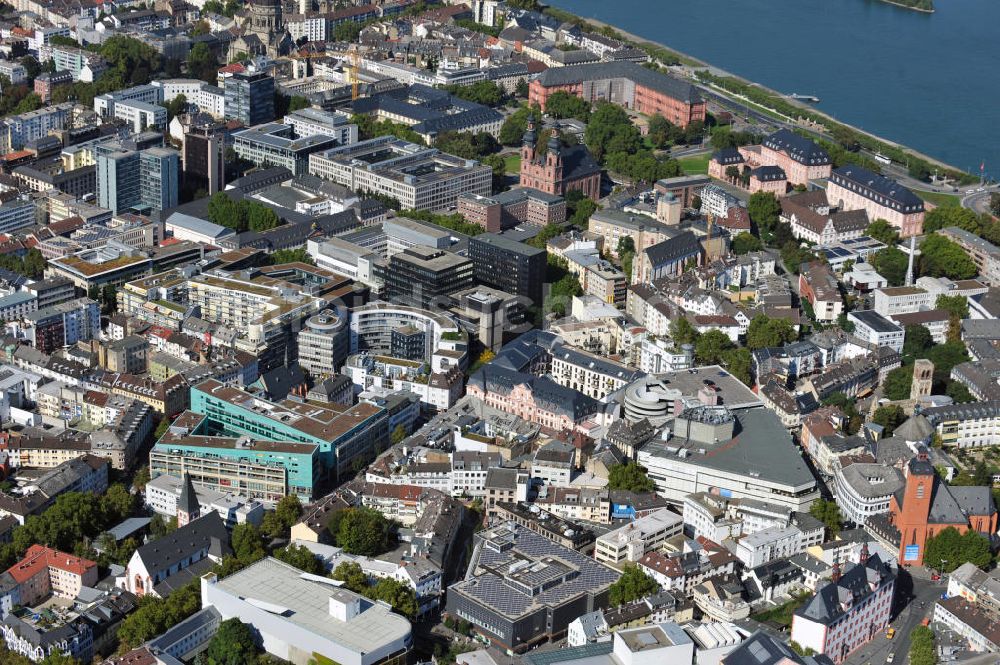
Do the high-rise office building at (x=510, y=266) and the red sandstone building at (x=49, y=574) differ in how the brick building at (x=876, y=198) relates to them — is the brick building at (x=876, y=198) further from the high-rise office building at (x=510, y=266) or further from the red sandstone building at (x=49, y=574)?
the red sandstone building at (x=49, y=574)

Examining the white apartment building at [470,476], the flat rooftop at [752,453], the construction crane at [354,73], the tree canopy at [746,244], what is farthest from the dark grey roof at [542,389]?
the construction crane at [354,73]

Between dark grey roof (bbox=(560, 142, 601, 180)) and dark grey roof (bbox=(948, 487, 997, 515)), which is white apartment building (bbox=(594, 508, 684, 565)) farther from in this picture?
dark grey roof (bbox=(560, 142, 601, 180))

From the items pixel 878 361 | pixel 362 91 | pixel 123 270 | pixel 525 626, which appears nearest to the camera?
pixel 525 626

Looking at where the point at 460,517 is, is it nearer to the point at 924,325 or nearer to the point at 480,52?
the point at 924,325

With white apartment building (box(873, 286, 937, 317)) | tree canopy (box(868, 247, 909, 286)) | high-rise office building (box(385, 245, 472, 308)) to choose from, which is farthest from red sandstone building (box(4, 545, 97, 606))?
tree canopy (box(868, 247, 909, 286))

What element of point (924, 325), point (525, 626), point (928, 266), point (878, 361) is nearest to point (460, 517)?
point (525, 626)

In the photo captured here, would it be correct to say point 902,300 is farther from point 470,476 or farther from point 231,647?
point 231,647
